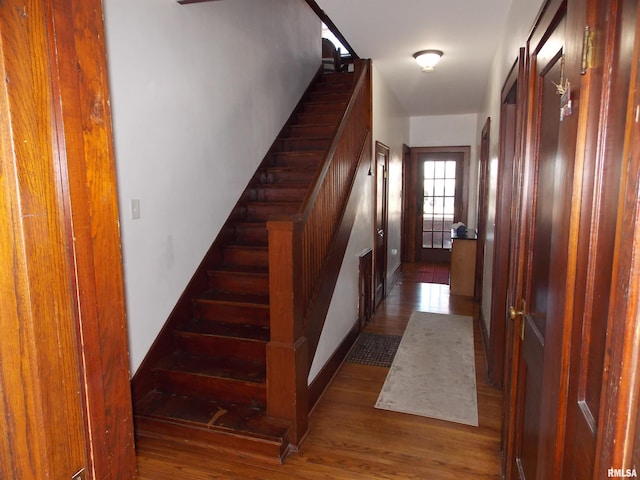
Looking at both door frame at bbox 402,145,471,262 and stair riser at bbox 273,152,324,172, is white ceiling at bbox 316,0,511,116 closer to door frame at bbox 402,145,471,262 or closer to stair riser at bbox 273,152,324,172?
stair riser at bbox 273,152,324,172

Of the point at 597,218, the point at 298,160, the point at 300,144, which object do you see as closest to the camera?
the point at 597,218

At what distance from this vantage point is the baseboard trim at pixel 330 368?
2789mm

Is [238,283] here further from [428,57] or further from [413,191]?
[413,191]

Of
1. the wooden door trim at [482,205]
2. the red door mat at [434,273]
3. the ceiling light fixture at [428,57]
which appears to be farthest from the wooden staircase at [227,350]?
the red door mat at [434,273]

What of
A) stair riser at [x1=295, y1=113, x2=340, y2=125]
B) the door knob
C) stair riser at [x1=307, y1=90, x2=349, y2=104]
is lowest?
the door knob

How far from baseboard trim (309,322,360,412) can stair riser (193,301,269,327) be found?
548mm

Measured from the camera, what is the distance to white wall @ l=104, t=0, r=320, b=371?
2.38 metres

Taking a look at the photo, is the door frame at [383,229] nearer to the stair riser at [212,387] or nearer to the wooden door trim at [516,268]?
the stair riser at [212,387]

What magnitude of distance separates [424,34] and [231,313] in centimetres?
272

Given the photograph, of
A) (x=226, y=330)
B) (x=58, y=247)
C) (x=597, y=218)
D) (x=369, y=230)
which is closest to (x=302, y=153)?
(x=369, y=230)

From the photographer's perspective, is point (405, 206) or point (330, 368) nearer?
point (330, 368)

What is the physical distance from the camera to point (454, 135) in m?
7.41

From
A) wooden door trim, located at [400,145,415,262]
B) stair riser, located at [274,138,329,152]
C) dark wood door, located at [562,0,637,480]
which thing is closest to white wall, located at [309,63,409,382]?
wooden door trim, located at [400,145,415,262]

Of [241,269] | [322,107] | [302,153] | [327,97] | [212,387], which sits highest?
[327,97]
